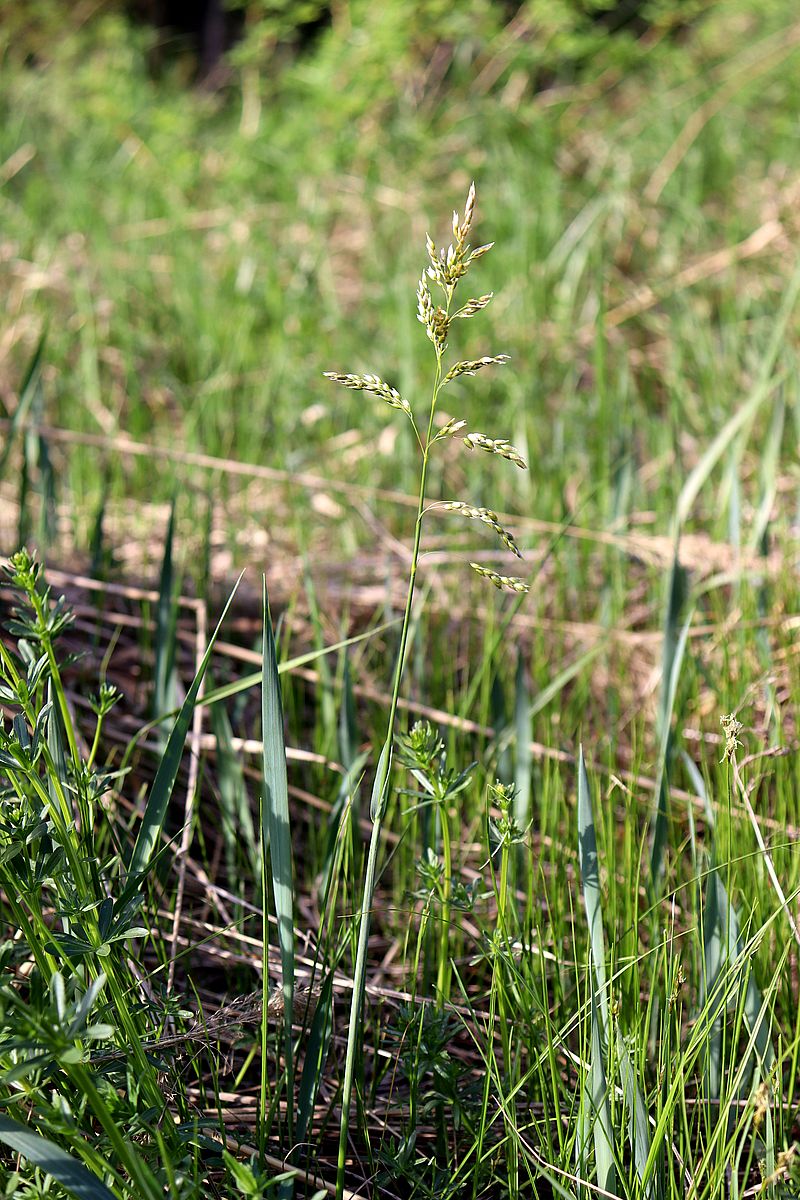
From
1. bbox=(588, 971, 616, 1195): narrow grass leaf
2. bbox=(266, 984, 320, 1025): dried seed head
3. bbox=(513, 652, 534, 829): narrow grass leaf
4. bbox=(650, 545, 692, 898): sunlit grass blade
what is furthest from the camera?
bbox=(513, 652, 534, 829): narrow grass leaf

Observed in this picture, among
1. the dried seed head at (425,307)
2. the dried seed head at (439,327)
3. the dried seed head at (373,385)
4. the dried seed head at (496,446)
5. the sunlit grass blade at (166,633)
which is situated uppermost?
the dried seed head at (425,307)

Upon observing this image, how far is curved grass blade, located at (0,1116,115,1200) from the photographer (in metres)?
0.71

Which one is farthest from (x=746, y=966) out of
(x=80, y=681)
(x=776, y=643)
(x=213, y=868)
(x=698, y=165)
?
(x=698, y=165)

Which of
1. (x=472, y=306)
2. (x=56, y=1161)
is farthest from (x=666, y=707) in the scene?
(x=56, y=1161)

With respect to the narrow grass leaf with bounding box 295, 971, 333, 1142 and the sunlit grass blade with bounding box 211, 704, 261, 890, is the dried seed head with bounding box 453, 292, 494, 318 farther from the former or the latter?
the sunlit grass blade with bounding box 211, 704, 261, 890

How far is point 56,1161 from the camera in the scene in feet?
2.32

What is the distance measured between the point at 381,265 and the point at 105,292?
934mm

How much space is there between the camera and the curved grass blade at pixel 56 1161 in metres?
0.71

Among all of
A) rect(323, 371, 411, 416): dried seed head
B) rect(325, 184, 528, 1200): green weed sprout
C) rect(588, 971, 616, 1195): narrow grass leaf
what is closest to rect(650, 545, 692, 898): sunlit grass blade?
rect(588, 971, 616, 1195): narrow grass leaf

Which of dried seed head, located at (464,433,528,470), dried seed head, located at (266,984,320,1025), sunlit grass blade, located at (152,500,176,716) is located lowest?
dried seed head, located at (266,984,320,1025)

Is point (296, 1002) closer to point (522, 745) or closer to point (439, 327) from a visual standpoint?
point (522, 745)

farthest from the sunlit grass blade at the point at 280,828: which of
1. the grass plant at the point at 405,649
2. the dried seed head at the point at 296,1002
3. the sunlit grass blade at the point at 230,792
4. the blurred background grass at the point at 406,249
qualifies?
the blurred background grass at the point at 406,249

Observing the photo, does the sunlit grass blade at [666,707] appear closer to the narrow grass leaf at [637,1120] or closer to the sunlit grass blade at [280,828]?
the narrow grass leaf at [637,1120]

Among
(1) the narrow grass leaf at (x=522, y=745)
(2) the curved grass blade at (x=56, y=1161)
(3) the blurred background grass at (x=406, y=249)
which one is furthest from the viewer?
(3) the blurred background grass at (x=406, y=249)
